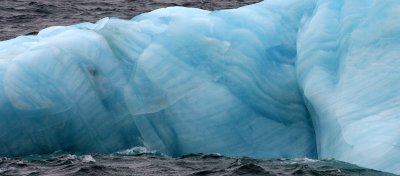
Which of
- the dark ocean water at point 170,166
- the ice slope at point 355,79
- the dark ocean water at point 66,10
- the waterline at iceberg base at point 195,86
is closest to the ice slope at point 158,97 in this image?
the waterline at iceberg base at point 195,86

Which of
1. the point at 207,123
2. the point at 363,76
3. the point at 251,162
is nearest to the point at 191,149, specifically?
the point at 207,123

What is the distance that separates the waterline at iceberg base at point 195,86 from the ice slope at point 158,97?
0.01 metres

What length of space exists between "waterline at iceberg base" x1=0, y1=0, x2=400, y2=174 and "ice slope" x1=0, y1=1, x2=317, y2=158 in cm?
1

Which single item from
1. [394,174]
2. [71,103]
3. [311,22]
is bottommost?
[394,174]

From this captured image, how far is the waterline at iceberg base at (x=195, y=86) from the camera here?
11.4m

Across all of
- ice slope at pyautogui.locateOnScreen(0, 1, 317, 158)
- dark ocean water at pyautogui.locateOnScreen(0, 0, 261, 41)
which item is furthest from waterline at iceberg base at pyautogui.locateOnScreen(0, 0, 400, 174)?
dark ocean water at pyautogui.locateOnScreen(0, 0, 261, 41)

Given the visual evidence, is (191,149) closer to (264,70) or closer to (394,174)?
(264,70)

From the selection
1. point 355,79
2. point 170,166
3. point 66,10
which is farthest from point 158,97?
point 66,10

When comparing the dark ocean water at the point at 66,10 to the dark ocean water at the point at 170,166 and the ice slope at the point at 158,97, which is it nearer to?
the ice slope at the point at 158,97

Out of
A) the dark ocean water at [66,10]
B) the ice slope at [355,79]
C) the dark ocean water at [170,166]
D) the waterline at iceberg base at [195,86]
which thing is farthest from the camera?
the dark ocean water at [66,10]

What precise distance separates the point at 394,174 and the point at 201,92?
279 centimetres

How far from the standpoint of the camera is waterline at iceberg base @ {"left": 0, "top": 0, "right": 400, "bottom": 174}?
11414 mm

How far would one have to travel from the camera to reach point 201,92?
38.2 ft

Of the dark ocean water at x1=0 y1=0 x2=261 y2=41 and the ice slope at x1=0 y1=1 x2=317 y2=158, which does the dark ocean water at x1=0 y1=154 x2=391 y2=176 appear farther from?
the dark ocean water at x1=0 y1=0 x2=261 y2=41
